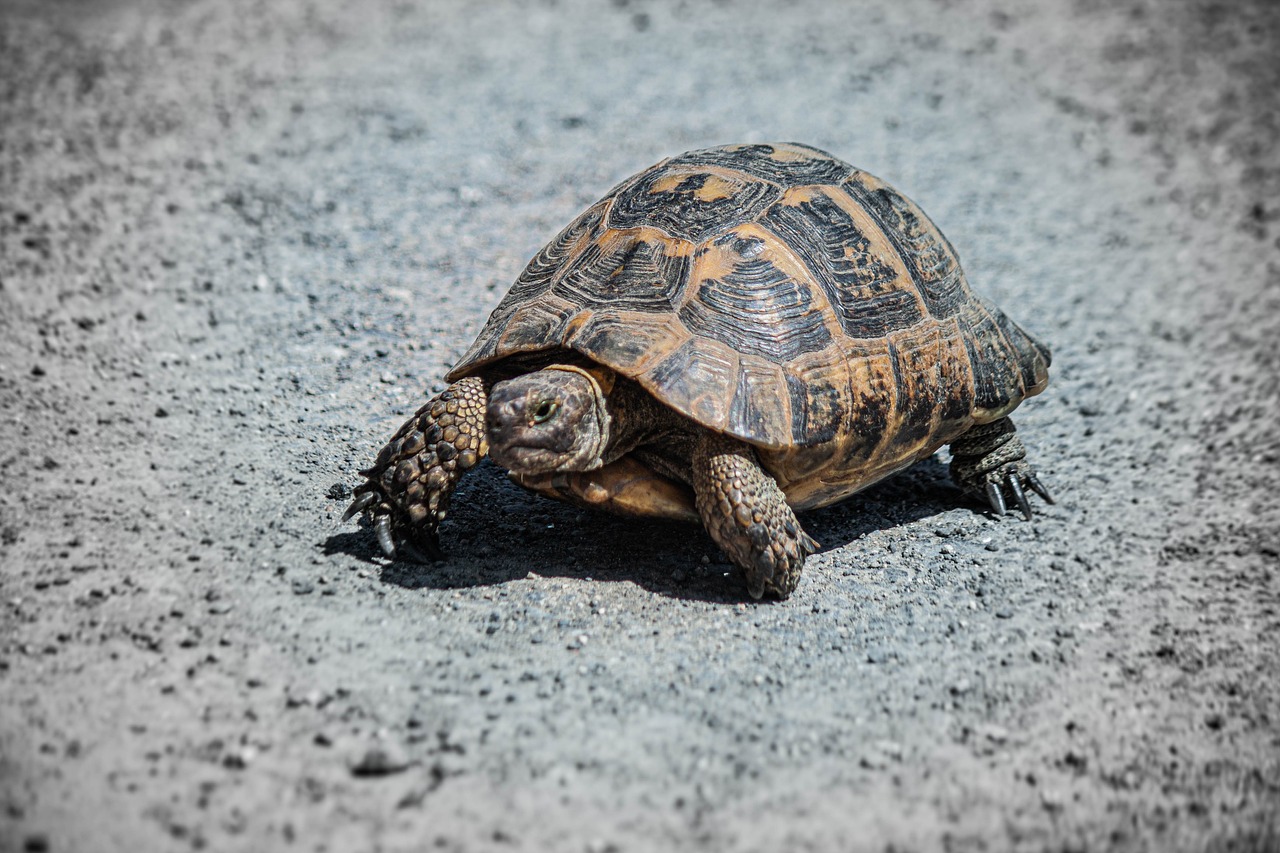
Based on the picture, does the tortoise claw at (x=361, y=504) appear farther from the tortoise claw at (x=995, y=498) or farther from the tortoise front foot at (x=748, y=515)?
the tortoise claw at (x=995, y=498)

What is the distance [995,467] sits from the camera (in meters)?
4.84

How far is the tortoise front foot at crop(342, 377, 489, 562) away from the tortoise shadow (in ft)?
0.53

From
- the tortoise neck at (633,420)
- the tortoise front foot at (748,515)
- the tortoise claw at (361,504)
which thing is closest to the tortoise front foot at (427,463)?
the tortoise claw at (361,504)

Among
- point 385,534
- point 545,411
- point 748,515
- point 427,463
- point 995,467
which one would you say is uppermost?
point 545,411

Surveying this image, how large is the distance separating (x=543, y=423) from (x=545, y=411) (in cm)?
5

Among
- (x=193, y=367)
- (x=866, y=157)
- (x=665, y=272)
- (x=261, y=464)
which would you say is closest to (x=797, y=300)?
(x=665, y=272)

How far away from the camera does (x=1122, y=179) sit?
8.51 metres

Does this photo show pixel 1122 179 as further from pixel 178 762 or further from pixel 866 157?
pixel 178 762

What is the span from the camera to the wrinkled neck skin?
3.72 meters

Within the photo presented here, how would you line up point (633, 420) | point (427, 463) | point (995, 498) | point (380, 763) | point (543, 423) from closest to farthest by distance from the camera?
point (380, 763), point (543, 423), point (427, 463), point (633, 420), point (995, 498)

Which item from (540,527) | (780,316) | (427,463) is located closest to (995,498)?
(780,316)

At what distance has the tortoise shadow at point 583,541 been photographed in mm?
4066

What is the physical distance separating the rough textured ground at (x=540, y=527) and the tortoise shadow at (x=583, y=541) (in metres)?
0.02

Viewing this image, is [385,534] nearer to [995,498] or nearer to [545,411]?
Result: [545,411]
